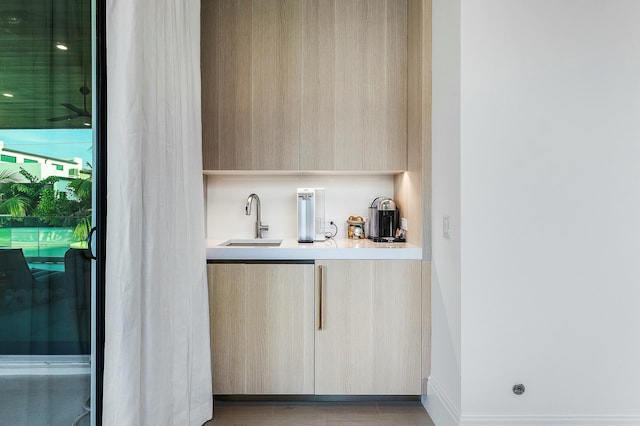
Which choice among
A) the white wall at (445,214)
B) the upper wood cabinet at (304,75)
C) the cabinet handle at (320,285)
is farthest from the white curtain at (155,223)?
the white wall at (445,214)

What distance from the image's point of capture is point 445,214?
1955 mm

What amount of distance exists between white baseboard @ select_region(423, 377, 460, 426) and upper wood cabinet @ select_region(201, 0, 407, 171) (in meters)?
1.38

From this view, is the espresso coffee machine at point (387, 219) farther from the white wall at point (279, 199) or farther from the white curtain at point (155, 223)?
the white curtain at point (155, 223)

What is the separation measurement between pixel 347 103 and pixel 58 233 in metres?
1.73

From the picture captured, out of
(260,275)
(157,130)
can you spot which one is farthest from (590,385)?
(157,130)

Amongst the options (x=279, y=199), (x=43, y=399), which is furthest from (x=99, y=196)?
(x=279, y=199)

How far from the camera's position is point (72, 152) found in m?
1.38

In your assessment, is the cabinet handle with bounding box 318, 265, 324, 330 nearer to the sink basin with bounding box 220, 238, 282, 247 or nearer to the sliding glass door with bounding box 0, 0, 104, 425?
the sink basin with bounding box 220, 238, 282, 247

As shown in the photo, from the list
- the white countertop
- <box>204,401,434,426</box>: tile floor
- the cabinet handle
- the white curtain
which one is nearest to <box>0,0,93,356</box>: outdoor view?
the white curtain

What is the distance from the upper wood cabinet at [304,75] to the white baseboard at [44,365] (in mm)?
1364

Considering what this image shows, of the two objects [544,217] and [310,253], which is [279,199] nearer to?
[310,253]

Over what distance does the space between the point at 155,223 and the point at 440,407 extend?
1.67m

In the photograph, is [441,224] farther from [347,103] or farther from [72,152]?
[72,152]

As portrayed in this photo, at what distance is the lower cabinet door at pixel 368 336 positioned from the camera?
2.16 m
